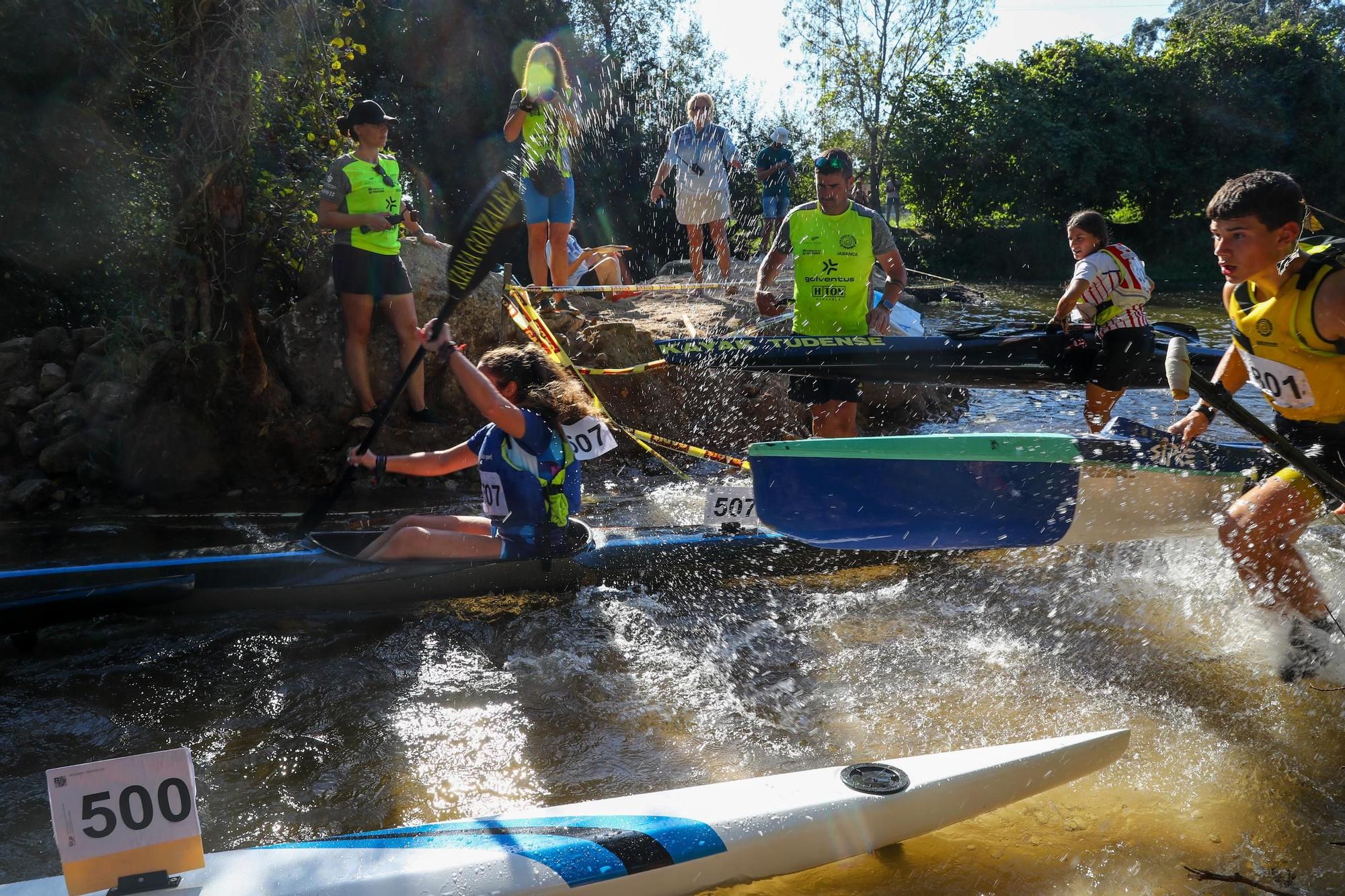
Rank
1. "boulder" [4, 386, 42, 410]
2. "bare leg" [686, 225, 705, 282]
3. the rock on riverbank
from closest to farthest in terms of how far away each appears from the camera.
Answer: the rock on riverbank < "boulder" [4, 386, 42, 410] < "bare leg" [686, 225, 705, 282]

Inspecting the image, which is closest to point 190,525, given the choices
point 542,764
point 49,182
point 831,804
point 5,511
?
point 5,511

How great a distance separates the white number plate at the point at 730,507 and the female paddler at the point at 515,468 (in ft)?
2.05

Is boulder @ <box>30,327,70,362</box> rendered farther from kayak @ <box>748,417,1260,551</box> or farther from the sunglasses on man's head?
kayak @ <box>748,417,1260,551</box>

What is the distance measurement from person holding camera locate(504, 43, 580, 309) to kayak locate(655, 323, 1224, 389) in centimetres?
182

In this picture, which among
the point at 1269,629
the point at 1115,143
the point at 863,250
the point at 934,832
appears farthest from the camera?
the point at 1115,143

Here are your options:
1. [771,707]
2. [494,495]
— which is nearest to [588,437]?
[494,495]

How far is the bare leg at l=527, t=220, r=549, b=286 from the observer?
6.83m

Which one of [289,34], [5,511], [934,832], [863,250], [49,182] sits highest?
[289,34]

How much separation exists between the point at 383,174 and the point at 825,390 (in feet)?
9.03

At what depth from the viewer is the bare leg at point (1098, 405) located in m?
5.41

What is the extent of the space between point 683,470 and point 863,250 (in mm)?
2099

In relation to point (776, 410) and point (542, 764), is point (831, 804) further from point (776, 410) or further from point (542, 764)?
point (776, 410)

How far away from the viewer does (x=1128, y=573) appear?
4410 millimetres

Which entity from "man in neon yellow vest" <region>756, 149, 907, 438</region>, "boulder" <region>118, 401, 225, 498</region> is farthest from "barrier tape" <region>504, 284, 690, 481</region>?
"boulder" <region>118, 401, 225, 498</region>
